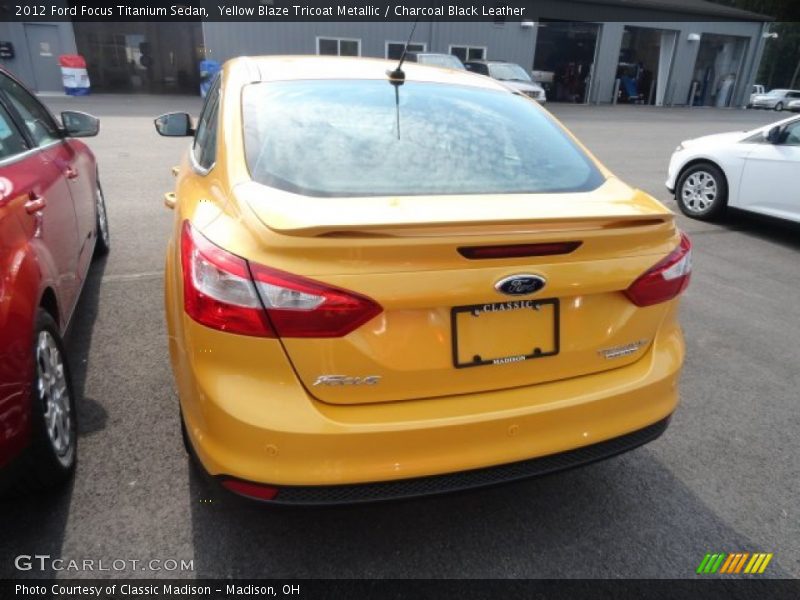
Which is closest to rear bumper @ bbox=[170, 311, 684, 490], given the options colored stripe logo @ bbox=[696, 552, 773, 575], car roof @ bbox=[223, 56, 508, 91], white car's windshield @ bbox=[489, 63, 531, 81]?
colored stripe logo @ bbox=[696, 552, 773, 575]

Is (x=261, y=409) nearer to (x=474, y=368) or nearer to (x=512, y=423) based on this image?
(x=474, y=368)

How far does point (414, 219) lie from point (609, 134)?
16.6m

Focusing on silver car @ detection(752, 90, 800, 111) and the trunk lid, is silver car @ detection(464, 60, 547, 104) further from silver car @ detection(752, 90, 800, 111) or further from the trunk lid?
silver car @ detection(752, 90, 800, 111)

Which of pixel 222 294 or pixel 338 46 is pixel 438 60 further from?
pixel 222 294

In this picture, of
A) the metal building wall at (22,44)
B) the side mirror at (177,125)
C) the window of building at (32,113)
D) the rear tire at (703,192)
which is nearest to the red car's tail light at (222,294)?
the window of building at (32,113)

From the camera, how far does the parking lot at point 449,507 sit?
7.01 ft

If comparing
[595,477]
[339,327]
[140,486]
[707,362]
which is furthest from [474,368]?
[707,362]

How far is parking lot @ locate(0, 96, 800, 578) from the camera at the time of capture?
84.1 inches

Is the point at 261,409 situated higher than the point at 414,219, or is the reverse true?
the point at 414,219

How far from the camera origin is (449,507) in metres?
2.41

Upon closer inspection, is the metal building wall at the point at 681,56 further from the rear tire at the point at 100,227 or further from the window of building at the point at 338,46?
the rear tire at the point at 100,227

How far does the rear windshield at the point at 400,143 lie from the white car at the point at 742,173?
4900 millimetres

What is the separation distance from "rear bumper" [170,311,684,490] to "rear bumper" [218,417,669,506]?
3cm

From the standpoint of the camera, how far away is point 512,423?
1885 millimetres
